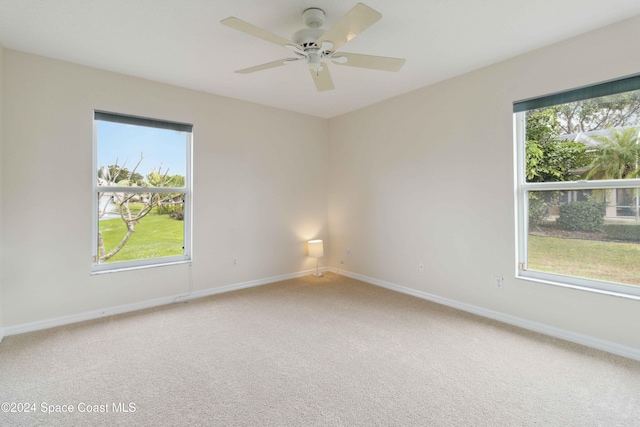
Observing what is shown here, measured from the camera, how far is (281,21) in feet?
7.53

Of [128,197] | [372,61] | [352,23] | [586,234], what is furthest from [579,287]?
[128,197]

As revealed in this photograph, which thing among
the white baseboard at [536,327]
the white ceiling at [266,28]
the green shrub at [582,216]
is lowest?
the white baseboard at [536,327]

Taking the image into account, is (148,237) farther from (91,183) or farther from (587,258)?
(587,258)

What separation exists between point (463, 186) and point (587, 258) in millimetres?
1225

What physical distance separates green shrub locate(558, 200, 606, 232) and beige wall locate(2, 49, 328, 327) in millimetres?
3184

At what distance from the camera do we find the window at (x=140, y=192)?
3252mm

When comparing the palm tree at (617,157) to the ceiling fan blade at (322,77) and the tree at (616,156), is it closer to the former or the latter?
the tree at (616,156)

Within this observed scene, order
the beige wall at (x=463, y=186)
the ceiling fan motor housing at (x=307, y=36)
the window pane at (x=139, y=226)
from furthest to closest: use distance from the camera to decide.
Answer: the window pane at (x=139, y=226), the beige wall at (x=463, y=186), the ceiling fan motor housing at (x=307, y=36)

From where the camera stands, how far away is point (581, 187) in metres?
2.62

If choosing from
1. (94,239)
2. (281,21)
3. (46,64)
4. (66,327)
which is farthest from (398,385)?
(46,64)

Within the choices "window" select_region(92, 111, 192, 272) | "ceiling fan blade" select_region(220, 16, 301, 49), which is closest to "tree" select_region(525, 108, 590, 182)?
"ceiling fan blade" select_region(220, 16, 301, 49)

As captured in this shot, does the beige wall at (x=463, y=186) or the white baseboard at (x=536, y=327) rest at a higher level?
the beige wall at (x=463, y=186)

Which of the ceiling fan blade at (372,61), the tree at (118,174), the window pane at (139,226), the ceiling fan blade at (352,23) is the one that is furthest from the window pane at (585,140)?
the tree at (118,174)

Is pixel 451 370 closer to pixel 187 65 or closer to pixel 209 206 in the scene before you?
pixel 209 206
